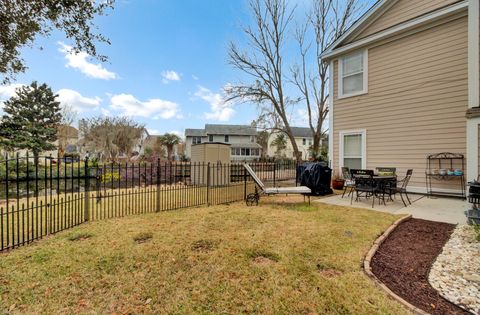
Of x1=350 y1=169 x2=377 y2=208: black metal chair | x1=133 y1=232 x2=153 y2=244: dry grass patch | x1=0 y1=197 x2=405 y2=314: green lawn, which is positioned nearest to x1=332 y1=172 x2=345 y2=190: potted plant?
x1=350 y1=169 x2=377 y2=208: black metal chair

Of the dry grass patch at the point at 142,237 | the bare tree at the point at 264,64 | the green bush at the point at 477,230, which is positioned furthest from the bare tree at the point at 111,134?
the green bush at the point at 477,230

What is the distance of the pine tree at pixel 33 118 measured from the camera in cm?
2547

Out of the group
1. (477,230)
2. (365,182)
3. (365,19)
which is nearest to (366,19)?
(365,19)

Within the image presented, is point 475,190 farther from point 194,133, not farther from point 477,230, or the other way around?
point 194,133

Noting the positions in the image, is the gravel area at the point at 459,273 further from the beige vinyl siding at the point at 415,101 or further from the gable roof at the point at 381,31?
the gable roof at the point at 381,31

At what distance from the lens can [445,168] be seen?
733cm

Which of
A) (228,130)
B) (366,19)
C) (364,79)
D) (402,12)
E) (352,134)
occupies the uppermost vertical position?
(366,19)

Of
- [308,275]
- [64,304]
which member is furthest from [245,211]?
[64,304]

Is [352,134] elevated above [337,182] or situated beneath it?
elevated above

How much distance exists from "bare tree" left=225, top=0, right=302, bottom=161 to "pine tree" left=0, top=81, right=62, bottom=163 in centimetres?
2347

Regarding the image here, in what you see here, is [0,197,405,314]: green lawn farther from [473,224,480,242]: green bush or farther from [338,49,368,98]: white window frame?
[338,49,368,98]: white window frame

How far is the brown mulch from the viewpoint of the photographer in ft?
8.11

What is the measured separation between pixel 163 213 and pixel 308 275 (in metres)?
4.21

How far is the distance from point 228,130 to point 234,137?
1.70 meters
